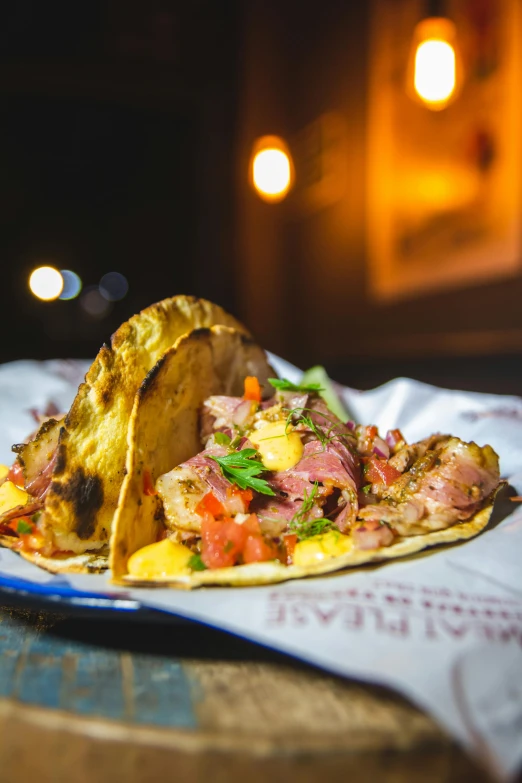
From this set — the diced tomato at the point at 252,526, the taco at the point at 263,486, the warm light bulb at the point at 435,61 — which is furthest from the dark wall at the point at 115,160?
the diced tomato at the point at 252,526

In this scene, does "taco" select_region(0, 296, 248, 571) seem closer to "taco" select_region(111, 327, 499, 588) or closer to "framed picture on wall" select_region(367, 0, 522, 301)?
"taco" select_region(111, 327, 499, 588)

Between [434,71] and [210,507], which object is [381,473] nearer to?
[210,507]

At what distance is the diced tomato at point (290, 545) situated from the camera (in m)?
1.93

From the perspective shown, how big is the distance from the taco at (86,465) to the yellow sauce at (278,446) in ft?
1.65

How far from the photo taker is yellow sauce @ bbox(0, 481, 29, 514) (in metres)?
2.32

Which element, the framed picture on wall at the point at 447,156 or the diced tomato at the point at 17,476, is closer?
the diced tomato at the point at 17,476

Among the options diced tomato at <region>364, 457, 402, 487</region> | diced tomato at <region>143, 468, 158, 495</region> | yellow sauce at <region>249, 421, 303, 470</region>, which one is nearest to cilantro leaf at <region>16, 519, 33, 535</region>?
diced tomato at <region>143, 468, 158, 495</region>

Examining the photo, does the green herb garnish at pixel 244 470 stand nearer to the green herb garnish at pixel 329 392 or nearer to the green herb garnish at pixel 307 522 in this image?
the green herb garnish at pixel 307 522

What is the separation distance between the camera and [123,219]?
37.4ft

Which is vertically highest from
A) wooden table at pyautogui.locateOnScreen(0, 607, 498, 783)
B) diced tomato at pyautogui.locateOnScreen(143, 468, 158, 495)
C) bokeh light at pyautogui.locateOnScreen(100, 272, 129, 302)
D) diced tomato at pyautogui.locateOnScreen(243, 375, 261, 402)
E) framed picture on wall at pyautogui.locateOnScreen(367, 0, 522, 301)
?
framed picture on wall at pyautogui.locateOnScreen(367, 0, 522, 301)

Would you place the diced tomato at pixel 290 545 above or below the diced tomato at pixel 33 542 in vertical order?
below

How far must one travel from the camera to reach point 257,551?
189cm

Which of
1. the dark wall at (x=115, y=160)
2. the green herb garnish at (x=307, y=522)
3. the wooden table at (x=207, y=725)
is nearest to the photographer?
the wooden table at (x=207, y=725)

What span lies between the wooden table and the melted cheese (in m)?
0.35
